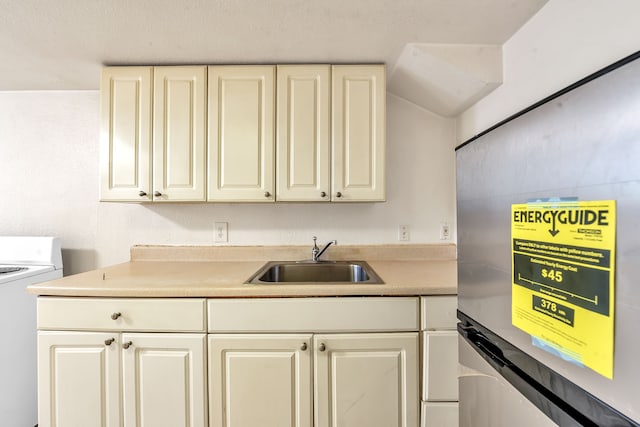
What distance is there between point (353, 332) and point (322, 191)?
732 millimetres

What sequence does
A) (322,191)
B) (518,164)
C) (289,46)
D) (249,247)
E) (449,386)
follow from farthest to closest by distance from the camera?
(249,247) < (322,191) < (289,46) < (449,386) < (518,164)

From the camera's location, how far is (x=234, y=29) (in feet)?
4.32

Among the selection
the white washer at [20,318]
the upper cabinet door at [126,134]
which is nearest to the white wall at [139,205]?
the white washer at [20,318]

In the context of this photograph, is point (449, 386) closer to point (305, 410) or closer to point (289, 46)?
point (305, 410)

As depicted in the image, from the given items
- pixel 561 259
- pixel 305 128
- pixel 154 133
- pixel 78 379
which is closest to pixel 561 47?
pixel 561 259

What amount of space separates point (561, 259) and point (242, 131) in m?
1.48

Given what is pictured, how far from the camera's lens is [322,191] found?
5.16 feet

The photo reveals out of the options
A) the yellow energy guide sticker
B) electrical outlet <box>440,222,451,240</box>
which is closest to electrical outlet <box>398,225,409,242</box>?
electrical outlet <box>440,222,451,240</box>

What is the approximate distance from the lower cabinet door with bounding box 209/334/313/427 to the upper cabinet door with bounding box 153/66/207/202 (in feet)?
2.71

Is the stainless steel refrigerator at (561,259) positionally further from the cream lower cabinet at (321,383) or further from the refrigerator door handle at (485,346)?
the cream lower cabinet at (321,383)

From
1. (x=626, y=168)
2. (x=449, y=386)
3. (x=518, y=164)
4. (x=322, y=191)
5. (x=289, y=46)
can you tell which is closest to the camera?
(x=626, y=168)

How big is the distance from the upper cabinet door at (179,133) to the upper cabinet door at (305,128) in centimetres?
44

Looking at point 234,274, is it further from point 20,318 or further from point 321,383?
point 20,318

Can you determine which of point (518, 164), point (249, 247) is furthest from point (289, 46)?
point (518, 164)
